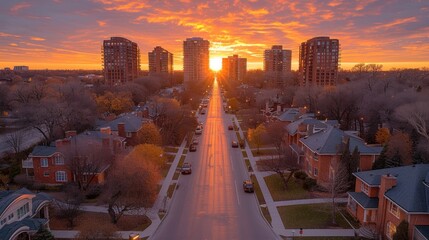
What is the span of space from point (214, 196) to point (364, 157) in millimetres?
16700

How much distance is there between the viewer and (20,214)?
23.3 metres

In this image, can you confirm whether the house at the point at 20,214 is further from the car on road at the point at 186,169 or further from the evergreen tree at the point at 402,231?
the evergreen tree at the point at 402,231

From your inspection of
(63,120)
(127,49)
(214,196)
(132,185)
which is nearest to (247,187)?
(214,196)

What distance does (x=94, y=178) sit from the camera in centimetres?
3459

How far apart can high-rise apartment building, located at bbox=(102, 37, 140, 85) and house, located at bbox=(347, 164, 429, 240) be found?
116944 mm

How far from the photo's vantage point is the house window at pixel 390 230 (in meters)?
23.1

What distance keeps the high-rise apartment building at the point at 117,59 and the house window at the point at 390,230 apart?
4725 inches

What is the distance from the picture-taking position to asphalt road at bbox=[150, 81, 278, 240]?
2522cm

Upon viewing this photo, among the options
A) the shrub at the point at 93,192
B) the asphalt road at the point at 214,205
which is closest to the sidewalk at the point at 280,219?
the asphalt road at the point at 214,205

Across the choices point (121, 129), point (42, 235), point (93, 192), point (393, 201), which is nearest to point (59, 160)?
point (93, 192)

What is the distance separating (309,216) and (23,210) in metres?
21.8

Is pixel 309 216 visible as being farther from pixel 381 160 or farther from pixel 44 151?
pixel 44 151

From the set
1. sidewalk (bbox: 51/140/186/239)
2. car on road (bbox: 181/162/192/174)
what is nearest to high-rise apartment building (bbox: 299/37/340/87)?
car on road (bbox: 181/162/192/174)

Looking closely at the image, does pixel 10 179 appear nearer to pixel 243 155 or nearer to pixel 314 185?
pixel 243 155
